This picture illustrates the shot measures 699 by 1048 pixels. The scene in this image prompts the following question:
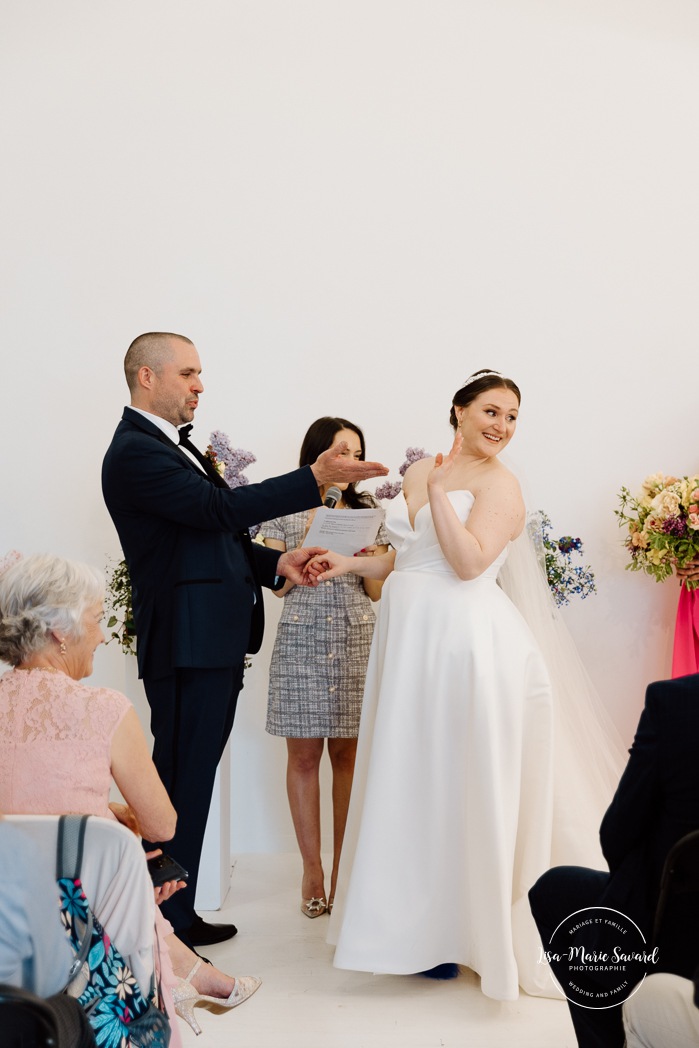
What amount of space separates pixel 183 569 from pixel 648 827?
181cm

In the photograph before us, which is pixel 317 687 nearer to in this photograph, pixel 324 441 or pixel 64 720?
pixel 324 441

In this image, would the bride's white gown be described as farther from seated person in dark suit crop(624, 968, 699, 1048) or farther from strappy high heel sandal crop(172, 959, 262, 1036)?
seated person in dark suit crop(624, 968, 699, 1048)

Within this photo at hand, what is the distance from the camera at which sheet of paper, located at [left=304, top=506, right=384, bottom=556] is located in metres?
3.39

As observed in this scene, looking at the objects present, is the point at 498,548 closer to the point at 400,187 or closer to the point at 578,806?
the point at 578,806

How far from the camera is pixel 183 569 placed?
3160 mm

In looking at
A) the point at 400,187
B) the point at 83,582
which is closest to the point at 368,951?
the point at 83,582

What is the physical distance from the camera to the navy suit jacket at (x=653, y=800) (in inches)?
65.4

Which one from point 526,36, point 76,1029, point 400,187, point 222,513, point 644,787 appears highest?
point 526,36

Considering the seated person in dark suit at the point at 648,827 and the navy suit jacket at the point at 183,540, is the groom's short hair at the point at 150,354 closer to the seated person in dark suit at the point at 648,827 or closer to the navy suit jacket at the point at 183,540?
the navy suit jacket at the point at 183,540

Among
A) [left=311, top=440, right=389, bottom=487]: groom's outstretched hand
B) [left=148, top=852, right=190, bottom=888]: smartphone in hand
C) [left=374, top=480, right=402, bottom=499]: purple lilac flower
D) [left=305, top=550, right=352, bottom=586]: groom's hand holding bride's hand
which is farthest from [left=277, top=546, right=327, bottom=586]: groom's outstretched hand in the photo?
[left=148, top=852, right=190, bottom=888]: smartphone in hand

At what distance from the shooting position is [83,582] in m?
2.29

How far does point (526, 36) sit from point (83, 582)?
12.9 ft

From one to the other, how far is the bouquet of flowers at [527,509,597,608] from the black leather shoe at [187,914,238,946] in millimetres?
1865

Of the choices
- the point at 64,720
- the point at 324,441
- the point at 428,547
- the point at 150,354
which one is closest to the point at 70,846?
the point at 64,720
